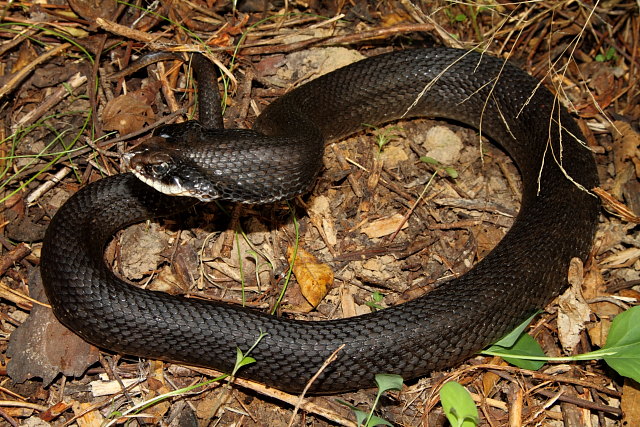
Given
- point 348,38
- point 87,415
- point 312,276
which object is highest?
point 348,38

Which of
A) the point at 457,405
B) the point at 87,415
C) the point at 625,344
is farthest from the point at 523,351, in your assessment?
the point at 87,415

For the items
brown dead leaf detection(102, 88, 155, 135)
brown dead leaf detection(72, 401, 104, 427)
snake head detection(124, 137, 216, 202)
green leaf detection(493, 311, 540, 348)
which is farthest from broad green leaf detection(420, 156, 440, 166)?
brown dead leaf detection(72, 401, 104, 427)

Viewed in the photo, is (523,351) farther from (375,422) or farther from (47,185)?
(47,185)

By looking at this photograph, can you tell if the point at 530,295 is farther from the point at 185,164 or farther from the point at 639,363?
the point at 185,164

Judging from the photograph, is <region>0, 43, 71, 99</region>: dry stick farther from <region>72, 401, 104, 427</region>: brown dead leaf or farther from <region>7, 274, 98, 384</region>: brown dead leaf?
<region>72, 401, 104, 427</region>: brown dead leaf

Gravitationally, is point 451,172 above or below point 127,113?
below

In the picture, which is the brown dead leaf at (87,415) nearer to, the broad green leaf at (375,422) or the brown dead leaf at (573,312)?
the broad green leaf at (375,422)
